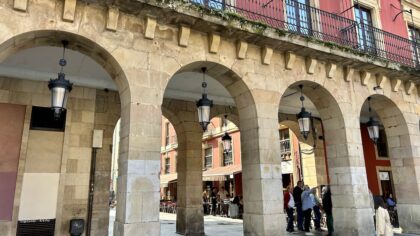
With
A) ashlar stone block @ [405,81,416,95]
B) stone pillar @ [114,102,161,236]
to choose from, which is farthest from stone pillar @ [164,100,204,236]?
ashlar stone block @ [405,81,416,95]

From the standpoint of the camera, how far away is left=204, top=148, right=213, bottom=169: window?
2216 cm

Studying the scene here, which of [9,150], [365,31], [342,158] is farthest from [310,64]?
[9,150]

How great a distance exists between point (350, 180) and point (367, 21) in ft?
19.7

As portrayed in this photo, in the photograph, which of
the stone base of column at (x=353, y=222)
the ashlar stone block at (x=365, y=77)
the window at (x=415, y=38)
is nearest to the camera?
the stone base of column at (x=353, y=222)

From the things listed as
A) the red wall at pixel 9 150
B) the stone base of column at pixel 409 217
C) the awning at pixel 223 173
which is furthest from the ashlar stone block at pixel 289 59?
the awning at pixel 223 173

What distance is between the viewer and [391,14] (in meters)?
11.9

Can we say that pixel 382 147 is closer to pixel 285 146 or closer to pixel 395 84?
pixel 285 146

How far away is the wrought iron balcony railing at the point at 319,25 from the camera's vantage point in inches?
314

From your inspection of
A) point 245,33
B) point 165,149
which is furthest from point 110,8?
point 165,149

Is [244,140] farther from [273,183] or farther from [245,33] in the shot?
[245,33]

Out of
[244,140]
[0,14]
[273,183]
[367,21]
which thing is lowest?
[273,183]

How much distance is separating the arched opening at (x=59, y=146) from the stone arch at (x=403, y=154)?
783cm

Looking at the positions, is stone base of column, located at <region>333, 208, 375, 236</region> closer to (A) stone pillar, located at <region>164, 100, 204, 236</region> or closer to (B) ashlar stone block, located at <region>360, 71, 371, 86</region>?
(B) ashlar stone block, located at <region>360, 71, 371, 86</region>

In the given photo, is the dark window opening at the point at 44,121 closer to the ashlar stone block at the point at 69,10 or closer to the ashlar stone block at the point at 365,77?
Answer: the ashlar stone block at the point at 69,10
